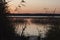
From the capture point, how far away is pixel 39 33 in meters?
3.42

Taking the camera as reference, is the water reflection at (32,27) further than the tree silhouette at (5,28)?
Yes

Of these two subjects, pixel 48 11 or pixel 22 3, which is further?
pixel 48 11

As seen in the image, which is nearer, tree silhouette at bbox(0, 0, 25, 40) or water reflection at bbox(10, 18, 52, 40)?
tree silhouette at bbox(0, 0, 25, 40)

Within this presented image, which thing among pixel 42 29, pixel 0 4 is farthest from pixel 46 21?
pixel 0 4

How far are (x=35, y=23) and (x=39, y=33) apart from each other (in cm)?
28

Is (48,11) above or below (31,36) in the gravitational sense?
above

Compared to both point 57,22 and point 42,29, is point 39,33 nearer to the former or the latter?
point 42,29

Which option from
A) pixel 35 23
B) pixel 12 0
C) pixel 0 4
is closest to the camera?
pixel 0 4

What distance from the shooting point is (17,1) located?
3.17 metres

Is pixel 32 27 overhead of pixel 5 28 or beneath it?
beneath

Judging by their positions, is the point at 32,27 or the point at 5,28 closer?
the point at 5,28

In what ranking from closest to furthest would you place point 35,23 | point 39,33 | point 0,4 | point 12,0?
point 0,4, point 12,0, point 39,33, point 35,23

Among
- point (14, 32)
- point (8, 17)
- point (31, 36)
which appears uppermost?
point (8, 17)

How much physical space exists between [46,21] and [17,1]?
1.88 ft
